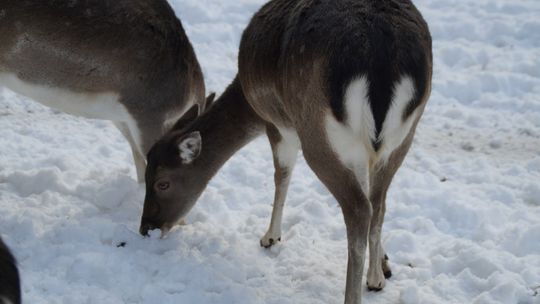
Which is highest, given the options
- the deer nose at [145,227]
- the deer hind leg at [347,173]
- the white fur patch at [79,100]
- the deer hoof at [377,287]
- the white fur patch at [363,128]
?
the white fur patch at [363,128]

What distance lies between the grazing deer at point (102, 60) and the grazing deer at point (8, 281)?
10.1ft

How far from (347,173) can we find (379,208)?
0.55 metres

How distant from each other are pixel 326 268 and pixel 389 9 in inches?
75.1

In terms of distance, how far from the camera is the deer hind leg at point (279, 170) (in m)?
5.05


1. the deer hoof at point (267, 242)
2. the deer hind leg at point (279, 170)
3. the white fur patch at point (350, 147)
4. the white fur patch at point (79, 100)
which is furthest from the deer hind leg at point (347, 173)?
the white fur patch at point (79, 100)

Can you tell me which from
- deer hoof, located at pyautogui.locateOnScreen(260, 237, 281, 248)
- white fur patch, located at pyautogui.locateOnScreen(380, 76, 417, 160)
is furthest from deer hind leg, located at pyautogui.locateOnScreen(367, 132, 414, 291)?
deer hoof, located at pyautogui.locateOnScreen(260, 237, 281, 248)

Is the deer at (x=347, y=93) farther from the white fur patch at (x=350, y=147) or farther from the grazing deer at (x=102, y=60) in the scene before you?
the grazing deer at (x=102, y=60)

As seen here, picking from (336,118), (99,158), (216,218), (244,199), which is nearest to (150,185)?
(216,218)

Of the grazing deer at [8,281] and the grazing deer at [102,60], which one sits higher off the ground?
the grazing deer at [8,281]

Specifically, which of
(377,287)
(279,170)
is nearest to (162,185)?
(279,170)

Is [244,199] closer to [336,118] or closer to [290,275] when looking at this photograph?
[290,275]

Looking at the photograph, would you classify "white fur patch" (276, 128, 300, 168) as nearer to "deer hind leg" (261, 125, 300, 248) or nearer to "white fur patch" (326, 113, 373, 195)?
"deer hind leg" (261, 125, 300, 248)

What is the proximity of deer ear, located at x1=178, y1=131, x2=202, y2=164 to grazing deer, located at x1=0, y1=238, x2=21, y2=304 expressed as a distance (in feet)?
8.07

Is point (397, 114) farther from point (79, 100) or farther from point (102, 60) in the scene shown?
point (79, 100)
